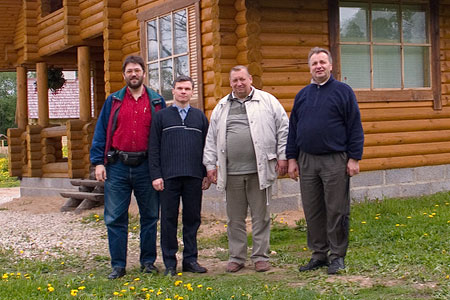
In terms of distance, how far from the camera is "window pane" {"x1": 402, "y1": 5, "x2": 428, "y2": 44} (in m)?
10.9

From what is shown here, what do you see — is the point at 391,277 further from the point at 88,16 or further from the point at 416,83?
the point at 88,16

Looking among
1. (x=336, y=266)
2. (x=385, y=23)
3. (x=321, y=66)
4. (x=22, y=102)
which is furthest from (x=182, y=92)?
(x=22, y=102)

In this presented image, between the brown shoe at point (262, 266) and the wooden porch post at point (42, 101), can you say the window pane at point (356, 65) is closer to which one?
the brown shoe at point (262, 266)

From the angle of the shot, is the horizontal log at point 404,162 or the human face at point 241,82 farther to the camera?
the horizontal log at point 404,162

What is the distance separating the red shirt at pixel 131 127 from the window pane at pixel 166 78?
4576 millimetres

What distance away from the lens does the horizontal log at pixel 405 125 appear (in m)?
10.5

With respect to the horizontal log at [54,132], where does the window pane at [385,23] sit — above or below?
above

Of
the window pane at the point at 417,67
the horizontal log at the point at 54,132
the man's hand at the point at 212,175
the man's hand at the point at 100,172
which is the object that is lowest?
the man's hand at the point at 212,175

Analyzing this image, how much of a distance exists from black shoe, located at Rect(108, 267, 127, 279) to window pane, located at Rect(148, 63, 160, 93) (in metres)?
5.26

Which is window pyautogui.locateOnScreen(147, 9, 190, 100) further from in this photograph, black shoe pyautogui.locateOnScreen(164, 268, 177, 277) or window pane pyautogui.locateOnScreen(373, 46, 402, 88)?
black shoe pyautogui.locateOnScreen(164, 268, 177, 277)

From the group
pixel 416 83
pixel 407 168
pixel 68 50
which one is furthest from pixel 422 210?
pixel 68 50

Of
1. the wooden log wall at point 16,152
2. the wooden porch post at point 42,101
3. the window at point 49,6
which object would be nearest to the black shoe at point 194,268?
the wooden porch post at point 42,101

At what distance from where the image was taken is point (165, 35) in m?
11.0

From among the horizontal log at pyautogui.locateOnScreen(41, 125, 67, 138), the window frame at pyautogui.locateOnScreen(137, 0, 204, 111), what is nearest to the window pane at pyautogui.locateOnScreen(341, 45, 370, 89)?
the window frame at pyautogui.locateOnScreen(137, 0, 204, 111)
